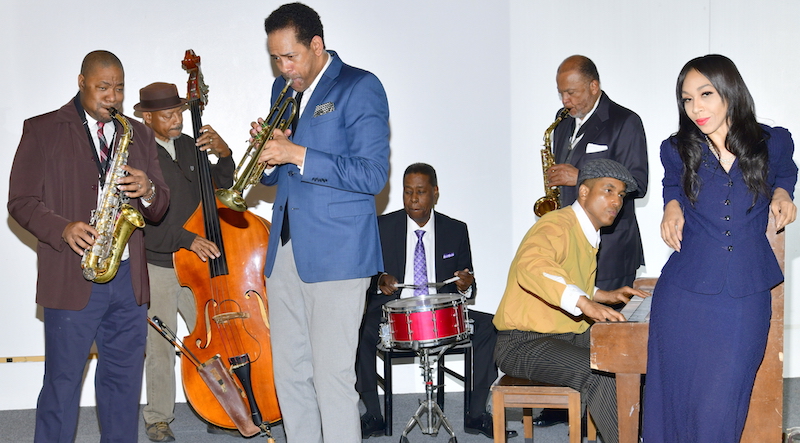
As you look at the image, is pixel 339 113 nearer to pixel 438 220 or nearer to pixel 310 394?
pixel 310 394

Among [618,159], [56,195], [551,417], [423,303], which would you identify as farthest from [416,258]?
[56,195]

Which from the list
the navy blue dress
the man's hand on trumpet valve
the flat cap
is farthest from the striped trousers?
the man's hand on trumpet valve

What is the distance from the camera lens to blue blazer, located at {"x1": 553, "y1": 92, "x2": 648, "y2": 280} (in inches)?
153

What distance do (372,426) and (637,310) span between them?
1.78m

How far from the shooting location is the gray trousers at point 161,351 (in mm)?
4098

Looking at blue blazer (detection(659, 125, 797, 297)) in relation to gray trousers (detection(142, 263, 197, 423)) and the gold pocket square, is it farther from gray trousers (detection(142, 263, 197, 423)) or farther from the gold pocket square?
gray trousers (detection(142, 263, 197, 423))

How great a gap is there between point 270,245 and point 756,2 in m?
3.65

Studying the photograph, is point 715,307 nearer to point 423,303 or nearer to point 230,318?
point 423,303

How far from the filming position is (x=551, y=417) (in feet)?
13.6

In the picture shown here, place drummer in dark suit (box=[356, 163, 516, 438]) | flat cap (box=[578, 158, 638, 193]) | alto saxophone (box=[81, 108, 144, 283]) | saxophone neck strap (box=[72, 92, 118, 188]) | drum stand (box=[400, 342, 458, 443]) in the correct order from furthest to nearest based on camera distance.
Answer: drummer in dark suit (box=[356, 163, 516, 438]) < drum stand (box=[400, 342, 458, 443]) < flat cap (box=[578, 158, 638, 193]) < saxophone neck strap (box=[72, 92, 118, 188]) < alto saxophone (box=[81, 108, 144, 283])

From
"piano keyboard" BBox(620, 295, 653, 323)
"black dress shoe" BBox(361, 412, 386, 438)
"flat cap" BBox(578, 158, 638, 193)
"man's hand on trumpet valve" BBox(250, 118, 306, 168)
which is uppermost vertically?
"man's hand on trumpet valve" BBox(250, 118, 306, 168)

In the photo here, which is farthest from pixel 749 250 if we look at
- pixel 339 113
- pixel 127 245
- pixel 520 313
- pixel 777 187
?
pixel 127 245

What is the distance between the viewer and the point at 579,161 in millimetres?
3973

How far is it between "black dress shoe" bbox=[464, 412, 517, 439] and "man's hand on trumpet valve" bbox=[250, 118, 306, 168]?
1.98 m
